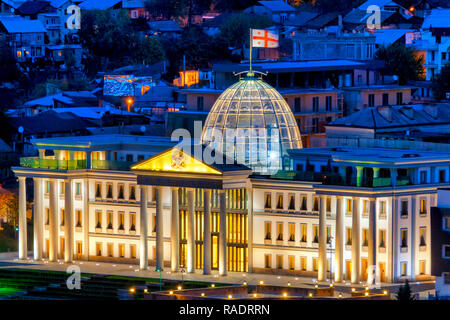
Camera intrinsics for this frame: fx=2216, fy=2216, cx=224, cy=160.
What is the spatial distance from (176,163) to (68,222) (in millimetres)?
13515

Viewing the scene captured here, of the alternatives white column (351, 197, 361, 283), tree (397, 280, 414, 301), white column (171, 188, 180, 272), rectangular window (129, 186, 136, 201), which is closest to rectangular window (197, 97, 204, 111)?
rectangular window (129, 186, 136, 201)

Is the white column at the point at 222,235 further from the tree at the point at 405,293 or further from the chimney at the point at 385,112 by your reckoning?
the chimney at the point at 385,112

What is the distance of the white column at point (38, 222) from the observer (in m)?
176

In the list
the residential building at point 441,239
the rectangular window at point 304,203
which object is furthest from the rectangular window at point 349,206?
the residential building at point 441,239

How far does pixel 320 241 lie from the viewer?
534 feet

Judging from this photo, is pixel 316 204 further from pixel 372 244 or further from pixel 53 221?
pixel 53 221

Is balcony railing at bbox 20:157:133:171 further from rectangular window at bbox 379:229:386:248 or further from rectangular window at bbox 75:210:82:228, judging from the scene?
rectangular window at bbox 379:229:386:248

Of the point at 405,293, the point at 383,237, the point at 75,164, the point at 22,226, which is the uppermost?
the point at 75,164

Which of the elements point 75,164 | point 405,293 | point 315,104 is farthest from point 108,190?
point 405,293

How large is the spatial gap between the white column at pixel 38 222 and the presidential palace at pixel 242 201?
8 cm

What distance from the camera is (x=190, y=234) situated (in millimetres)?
168125

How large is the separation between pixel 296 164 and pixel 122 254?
15870mm
